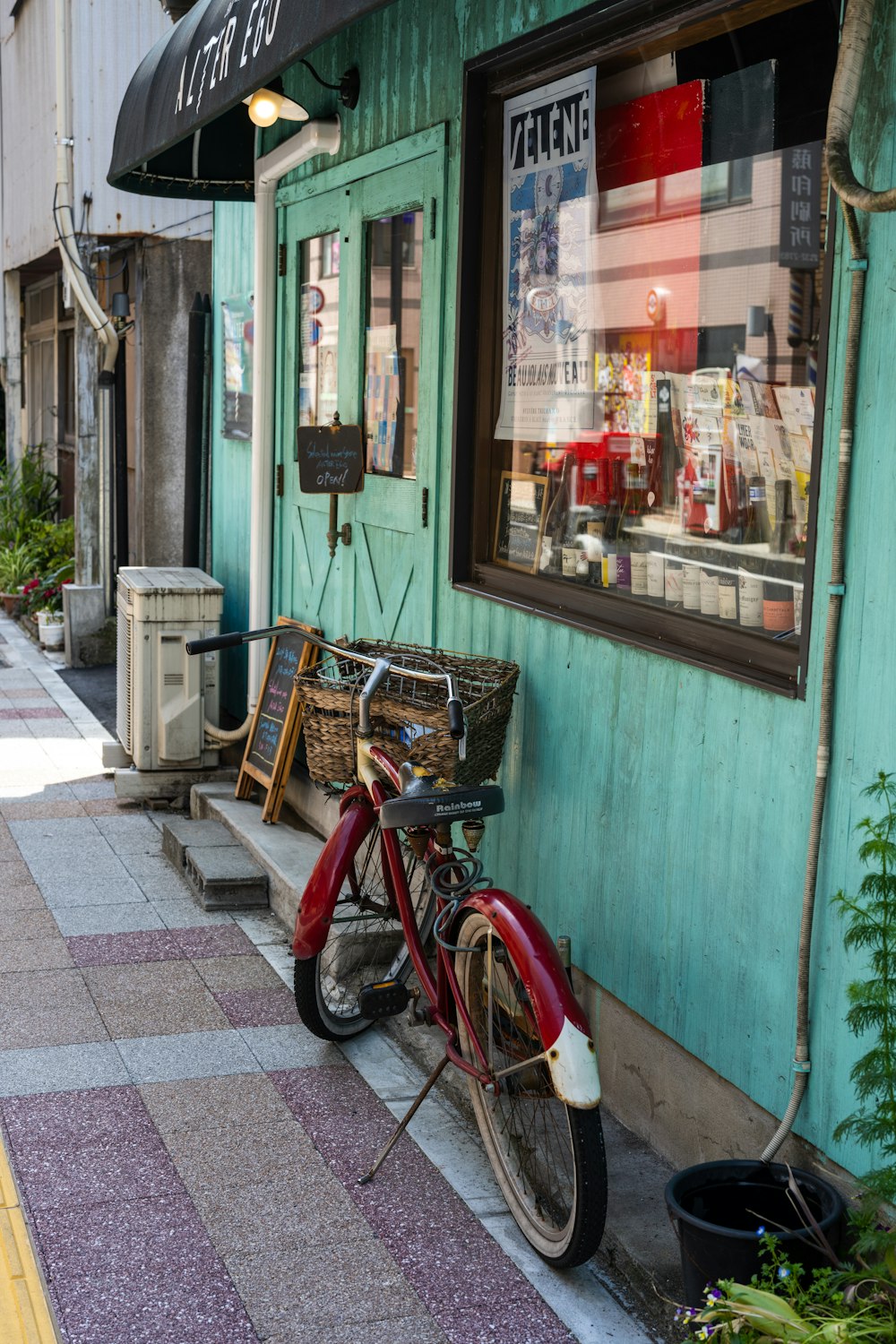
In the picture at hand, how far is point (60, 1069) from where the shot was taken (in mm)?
5000

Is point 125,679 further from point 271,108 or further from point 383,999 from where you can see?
point 383,999

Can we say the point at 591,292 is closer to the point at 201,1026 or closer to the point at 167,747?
the point at 201,1026

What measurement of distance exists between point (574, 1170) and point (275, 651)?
4.67 metres

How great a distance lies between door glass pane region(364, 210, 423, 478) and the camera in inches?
243

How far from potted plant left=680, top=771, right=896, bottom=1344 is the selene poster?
224 centimetres

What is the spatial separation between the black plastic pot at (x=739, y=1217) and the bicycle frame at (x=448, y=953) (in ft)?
1.11

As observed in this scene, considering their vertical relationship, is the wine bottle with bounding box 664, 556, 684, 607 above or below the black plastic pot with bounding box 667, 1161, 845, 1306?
above

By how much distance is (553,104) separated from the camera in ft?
16.5

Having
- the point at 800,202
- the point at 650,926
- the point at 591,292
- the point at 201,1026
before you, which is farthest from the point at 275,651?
the point at 800,202

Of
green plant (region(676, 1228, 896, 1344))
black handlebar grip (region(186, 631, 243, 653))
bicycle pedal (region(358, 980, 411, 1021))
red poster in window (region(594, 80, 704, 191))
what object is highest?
red poster in window (region(594, 80, 704, 191))

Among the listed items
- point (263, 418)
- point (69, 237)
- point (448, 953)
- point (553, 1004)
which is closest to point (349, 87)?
point (263, 418)

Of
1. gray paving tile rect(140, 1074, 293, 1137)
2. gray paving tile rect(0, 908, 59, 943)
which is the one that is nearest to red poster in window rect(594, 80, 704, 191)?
gray paving tile rect(140, 1074, 293, 1137)

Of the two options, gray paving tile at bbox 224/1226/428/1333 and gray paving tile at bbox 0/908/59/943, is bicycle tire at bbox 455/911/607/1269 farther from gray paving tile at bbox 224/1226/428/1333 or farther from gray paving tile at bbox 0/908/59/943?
gray paving tile at bbox 0/908/59/943

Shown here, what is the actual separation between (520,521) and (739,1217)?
8.89ft
